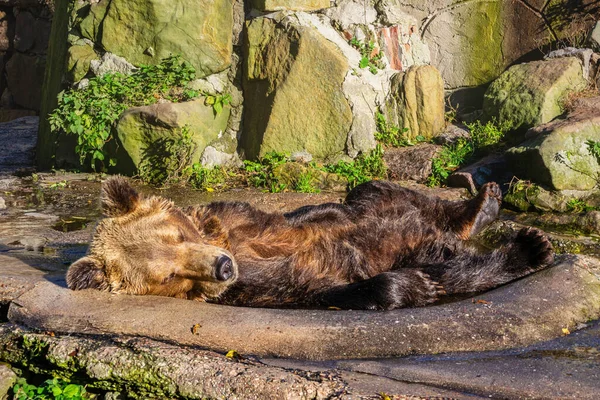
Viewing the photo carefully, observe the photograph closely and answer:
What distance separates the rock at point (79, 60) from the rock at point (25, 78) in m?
5.82

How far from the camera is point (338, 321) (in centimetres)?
358

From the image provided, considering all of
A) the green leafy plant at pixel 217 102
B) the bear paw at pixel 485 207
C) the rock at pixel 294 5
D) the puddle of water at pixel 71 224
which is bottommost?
the puddle of water at pixel 71 224

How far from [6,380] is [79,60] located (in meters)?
7.15

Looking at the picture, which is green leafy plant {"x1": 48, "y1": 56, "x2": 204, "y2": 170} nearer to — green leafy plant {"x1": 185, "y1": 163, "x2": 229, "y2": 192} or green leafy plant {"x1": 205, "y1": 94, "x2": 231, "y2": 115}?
green leafy plant {"x1": 205, "y1": 94, "x2": 231, "y2": 115}

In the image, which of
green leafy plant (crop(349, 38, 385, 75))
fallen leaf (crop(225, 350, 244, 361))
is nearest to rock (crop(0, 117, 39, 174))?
green leafy plant (crop(349, 38, 385, 75))

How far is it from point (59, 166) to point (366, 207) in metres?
6.81

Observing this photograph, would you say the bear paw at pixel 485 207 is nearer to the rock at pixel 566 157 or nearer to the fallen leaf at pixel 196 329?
the fallen leaf at pixel 196 329

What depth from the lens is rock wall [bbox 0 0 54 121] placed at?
15.7 metres

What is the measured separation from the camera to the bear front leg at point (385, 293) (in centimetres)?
396

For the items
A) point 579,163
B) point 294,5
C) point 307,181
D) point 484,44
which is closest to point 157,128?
point 307,181

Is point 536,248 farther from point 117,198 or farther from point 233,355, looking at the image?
point 117,198

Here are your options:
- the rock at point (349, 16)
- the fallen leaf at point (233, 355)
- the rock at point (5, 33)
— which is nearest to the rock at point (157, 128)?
the rock at point (349, 16)

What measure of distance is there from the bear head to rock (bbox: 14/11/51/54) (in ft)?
41.4

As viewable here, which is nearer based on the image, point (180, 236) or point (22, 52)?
point (180, 236)
